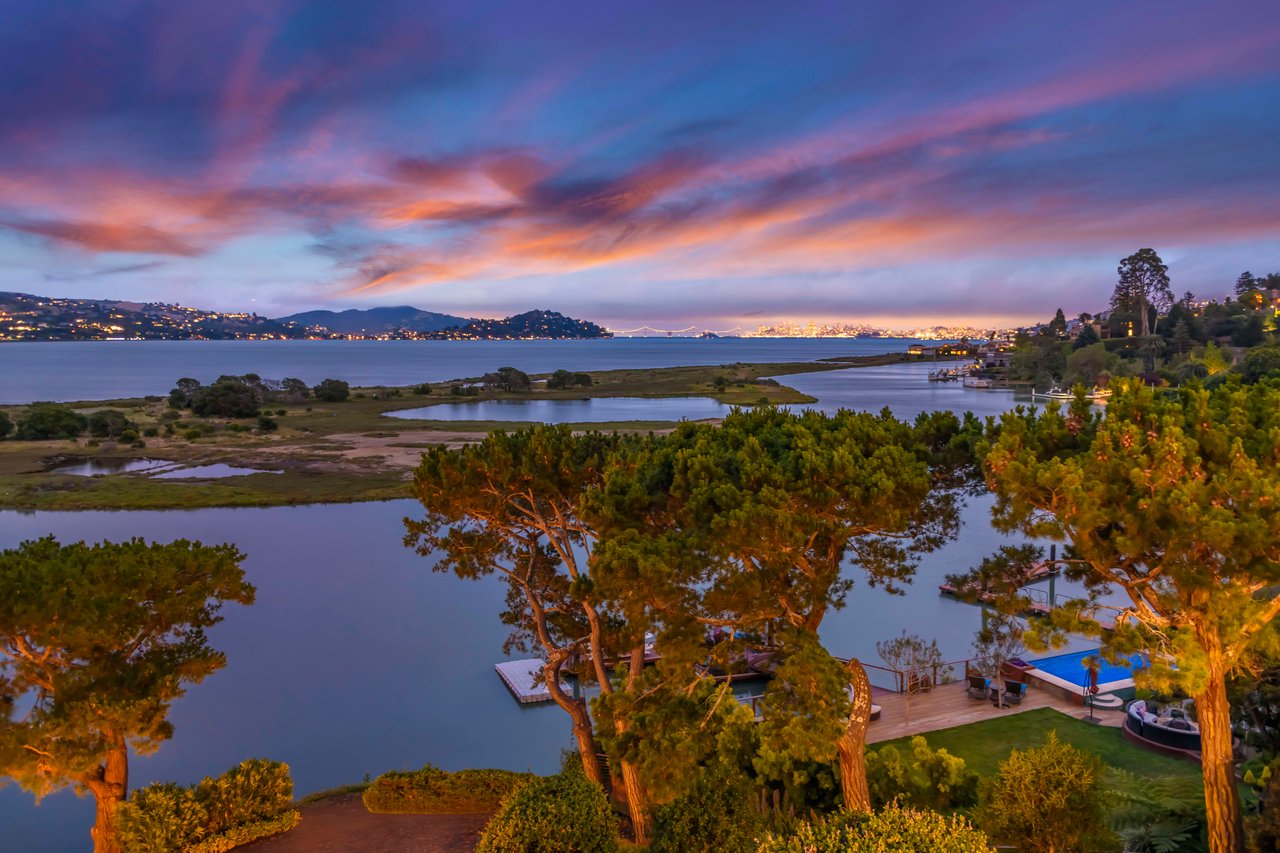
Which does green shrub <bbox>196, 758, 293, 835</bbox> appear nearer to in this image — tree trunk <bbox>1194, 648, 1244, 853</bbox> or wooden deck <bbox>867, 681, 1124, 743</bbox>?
wooden deck <bbox>867, 681, 1124, 743</bbox>

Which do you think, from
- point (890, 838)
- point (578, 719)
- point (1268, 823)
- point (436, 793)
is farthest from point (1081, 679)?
point (436, 793)

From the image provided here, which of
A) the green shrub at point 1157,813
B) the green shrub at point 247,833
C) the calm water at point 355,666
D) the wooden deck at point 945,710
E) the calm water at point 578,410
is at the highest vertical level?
the calm water at point 578,410

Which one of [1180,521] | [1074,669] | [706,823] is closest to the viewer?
[1180,521]

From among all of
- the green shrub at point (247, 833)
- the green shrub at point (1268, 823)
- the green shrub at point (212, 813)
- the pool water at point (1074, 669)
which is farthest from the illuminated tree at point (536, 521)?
the pool water at point (1074, 669)

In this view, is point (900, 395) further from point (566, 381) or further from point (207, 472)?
point (207, 472)

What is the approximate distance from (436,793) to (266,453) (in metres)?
42.7

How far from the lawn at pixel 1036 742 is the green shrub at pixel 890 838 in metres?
7.46

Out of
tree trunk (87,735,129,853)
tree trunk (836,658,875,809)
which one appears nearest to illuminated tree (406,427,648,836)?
tree trunk (836,658,875,809)

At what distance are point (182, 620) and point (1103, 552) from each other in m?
11.7

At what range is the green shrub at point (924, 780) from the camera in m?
12.2

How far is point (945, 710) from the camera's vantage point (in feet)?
53.1

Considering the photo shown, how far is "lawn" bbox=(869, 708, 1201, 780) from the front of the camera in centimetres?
1356

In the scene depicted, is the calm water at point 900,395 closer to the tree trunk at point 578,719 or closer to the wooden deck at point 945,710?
the wooden deck at point 945,710

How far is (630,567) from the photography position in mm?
8898
